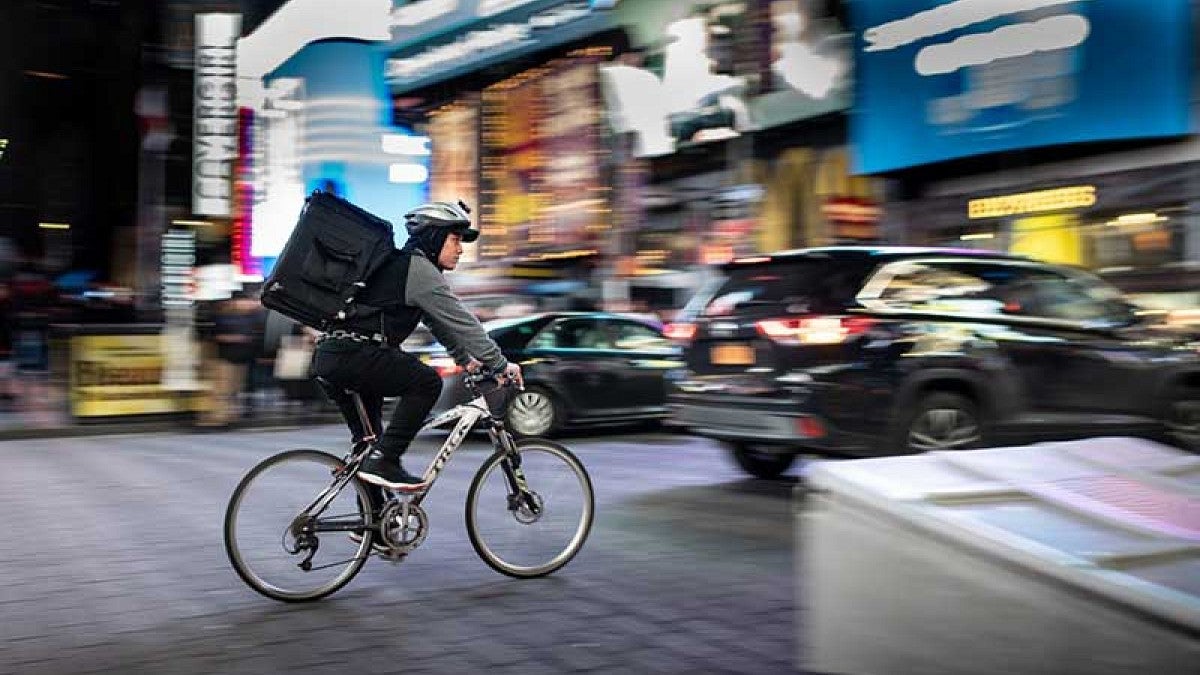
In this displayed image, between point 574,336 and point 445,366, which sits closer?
point 445,366

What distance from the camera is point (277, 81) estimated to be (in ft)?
116

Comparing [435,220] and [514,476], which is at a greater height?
[435,220]

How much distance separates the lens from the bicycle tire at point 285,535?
542cm

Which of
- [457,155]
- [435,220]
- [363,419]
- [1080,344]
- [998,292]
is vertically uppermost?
[457,155]

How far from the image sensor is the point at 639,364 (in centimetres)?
1337

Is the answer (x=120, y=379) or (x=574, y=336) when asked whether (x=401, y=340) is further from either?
(x=120, y=379)

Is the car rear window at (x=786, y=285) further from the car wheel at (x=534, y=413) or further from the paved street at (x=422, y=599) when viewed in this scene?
the car wheel at (x=534, y=413)

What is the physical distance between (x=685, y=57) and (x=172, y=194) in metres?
29.9

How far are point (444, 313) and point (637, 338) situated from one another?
810cm

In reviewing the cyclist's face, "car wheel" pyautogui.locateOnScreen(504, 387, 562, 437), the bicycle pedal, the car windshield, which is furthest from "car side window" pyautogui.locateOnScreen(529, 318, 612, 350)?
the bicycle pedal

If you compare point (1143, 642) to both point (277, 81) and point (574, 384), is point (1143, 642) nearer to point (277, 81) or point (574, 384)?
point (574, 384)

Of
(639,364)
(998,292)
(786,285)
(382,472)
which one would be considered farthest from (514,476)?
(639,364)

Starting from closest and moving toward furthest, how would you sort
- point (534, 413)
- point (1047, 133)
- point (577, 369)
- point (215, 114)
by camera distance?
point (534, 413) → point (577, 369) → point (1047, 133) → point (215, 114)

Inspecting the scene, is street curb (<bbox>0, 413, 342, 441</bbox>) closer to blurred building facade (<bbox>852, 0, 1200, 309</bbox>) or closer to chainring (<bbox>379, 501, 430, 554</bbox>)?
chainring (<bbox>379, 501, 430, 554</bbox>)
